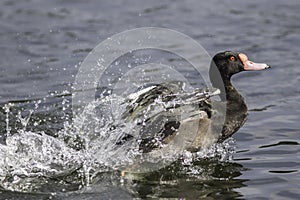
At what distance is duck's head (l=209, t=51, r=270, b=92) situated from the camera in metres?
8.30

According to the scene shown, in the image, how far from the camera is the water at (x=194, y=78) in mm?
7070

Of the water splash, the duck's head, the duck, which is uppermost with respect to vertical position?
the duck's head

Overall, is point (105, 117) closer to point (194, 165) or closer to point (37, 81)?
point (194, 165)

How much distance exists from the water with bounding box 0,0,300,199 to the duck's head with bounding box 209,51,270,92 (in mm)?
730

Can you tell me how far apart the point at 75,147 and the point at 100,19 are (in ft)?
19.4

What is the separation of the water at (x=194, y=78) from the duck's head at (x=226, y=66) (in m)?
0.73

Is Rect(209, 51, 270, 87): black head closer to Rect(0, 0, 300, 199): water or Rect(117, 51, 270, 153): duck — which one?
Rect(117, 51, 270, 153): duck

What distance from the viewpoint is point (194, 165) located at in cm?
765

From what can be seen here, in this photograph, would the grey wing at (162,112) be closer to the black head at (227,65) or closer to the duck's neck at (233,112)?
the duck's neck at (233,112)

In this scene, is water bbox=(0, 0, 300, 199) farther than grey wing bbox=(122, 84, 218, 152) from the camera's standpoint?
No

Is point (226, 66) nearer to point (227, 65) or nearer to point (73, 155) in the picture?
point (227, 65)

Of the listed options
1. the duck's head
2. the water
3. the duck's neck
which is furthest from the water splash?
the duck's head

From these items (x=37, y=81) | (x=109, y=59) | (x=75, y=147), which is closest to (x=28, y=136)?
(x=75, y=147)

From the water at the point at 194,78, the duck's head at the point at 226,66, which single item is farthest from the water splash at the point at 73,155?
the duck's head at the point at 226,66
